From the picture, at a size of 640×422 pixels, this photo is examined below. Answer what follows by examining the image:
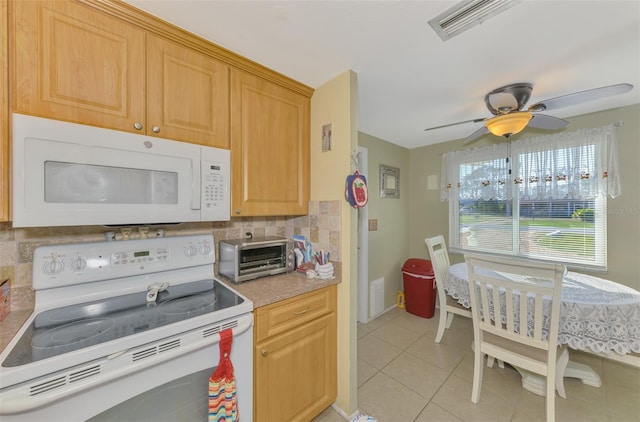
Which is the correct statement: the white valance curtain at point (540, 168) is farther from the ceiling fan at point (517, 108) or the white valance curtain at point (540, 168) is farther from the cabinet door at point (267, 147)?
the cabinet door at point (267, 147)

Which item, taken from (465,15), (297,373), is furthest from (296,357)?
(465,15)

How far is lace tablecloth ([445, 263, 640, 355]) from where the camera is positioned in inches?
53.0

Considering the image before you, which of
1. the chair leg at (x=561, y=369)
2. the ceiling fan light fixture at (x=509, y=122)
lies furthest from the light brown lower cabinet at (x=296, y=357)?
the ceiling fan light fixture at (x=509, y=122)

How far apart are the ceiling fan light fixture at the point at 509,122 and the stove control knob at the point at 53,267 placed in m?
2.66

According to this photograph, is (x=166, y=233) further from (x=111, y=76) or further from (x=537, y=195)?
(x=537, y=195)

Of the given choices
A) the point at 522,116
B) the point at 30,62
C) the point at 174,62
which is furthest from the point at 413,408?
the point at 30,62

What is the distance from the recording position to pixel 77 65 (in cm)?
100

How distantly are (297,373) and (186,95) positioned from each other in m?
1.68

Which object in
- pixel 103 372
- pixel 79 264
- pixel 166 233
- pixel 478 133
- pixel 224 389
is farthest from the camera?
pixel 478 133

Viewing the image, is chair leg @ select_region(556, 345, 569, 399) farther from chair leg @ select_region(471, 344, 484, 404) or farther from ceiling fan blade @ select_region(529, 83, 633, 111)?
ceiling fan blade @ select_region(529, 83, 633, 111)

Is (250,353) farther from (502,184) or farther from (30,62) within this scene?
(502,184)

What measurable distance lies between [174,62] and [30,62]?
1.73ft

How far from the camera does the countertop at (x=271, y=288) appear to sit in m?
0.99

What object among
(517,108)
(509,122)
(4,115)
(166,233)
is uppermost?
(517,108)
